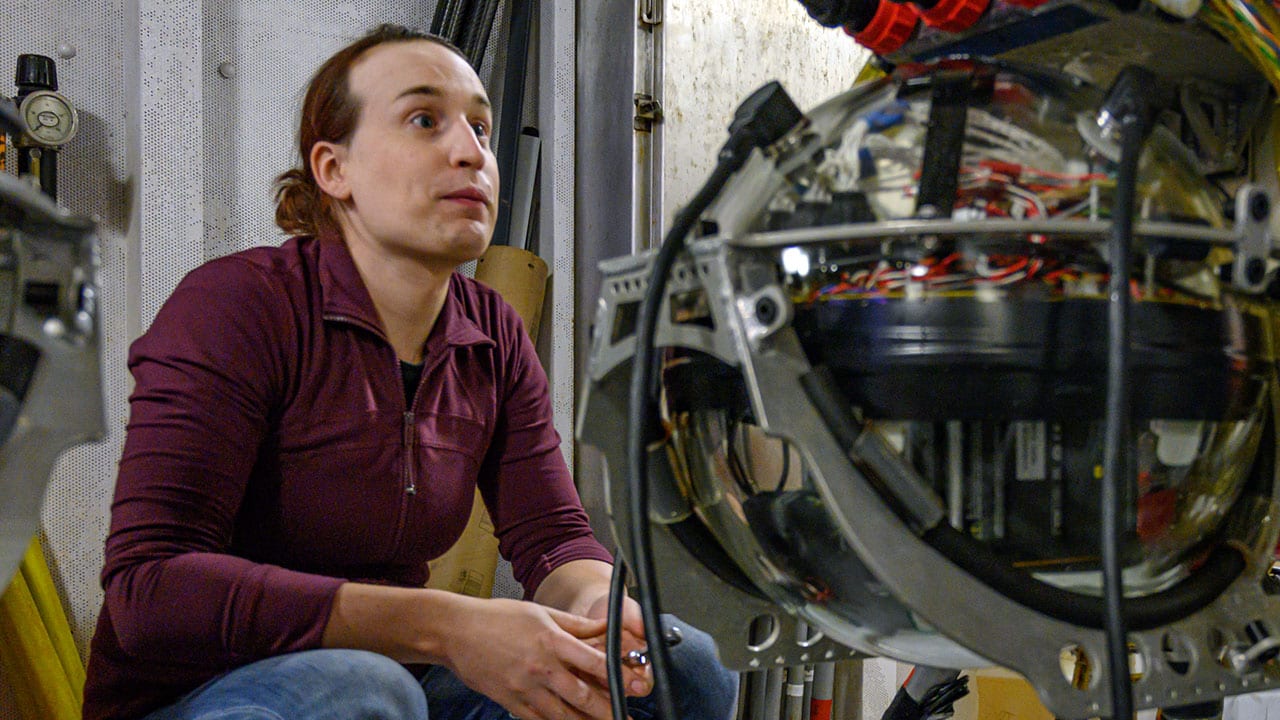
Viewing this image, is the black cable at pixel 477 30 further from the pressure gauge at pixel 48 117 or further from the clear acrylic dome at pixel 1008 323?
the clear acrylic dome at pixel 1008 323

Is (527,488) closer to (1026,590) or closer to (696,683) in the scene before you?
(696,683)

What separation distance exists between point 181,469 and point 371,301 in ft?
1.00

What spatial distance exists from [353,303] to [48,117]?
812 mm

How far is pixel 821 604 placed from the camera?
495 mm

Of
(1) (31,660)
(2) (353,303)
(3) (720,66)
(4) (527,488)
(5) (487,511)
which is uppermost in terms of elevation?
(3) (720,66)

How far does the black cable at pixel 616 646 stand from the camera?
0.54m

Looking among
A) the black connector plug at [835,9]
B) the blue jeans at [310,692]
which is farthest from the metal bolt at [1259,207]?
the blue jeans at [310,692]

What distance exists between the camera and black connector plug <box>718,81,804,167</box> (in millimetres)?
475

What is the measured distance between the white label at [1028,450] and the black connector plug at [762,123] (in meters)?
0.17

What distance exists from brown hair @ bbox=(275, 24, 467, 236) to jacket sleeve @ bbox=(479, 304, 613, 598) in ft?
0.95

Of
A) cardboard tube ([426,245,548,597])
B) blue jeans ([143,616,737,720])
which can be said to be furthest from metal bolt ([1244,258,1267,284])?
cardboard tube ([426,245,548,597])

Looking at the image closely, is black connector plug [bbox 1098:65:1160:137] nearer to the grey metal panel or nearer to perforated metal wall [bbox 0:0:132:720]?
the grey metal panel

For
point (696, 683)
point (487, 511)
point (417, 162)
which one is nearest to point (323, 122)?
point (417, 162)

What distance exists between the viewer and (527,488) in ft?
4.32
